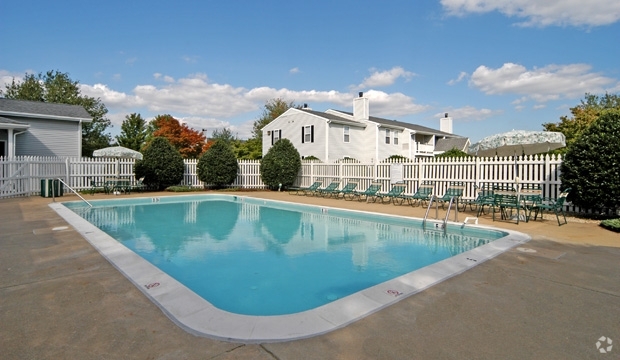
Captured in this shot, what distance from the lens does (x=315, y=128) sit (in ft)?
81.6

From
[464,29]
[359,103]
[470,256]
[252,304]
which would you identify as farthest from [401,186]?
[359,103]

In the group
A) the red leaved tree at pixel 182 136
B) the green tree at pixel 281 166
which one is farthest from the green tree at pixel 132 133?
the green tree at pixel 281 166

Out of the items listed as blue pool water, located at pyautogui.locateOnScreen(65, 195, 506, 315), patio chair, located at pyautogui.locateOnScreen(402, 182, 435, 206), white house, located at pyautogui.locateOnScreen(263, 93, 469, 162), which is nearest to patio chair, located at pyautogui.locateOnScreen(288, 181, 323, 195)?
blue pool water, located at pyautogui.locateOnScreen(65, 195, 506, 315)

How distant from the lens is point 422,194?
12812mm

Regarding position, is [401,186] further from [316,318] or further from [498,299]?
[316,318]

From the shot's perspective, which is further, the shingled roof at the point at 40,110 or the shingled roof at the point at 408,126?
the shingled roof at the point at 408,126

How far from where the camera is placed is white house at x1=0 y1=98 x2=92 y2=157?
18391 mm

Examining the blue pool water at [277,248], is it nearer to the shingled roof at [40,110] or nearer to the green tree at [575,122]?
the shingled roof at [40,110]

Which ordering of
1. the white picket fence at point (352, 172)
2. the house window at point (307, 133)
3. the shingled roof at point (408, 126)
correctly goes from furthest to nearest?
the shingled roof at point (408, 126)
the house window at point (307, 133)
the white picket fence at point (352, 172)

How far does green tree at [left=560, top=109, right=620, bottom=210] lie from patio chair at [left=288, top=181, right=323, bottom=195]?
1028 cm

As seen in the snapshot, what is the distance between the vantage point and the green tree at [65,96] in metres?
35.2

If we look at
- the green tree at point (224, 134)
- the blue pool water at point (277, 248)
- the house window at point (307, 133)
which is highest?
the green tree at point (224, 134)

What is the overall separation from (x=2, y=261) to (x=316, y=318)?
16.1 feet

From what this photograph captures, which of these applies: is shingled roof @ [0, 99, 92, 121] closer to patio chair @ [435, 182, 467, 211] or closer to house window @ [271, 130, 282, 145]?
house window @ [271, 130, 282, 145]
